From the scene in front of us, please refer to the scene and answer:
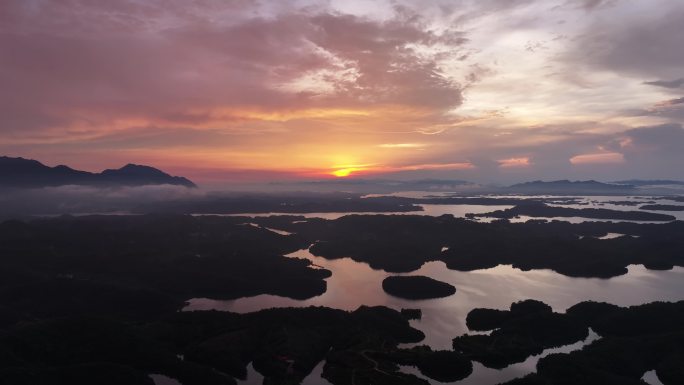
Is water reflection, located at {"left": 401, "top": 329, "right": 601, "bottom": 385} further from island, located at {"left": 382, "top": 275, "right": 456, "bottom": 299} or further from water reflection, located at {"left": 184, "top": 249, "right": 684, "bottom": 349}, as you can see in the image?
island, located at {"left": 382, "top": 275, "right": 456, "bottom": 299}

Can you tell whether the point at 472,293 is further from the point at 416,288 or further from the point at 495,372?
the point at 495,372

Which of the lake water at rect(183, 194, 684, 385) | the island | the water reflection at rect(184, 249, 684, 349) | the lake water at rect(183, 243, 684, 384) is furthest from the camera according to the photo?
the island

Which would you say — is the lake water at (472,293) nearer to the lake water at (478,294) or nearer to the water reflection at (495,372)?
the lake water at (478,294)

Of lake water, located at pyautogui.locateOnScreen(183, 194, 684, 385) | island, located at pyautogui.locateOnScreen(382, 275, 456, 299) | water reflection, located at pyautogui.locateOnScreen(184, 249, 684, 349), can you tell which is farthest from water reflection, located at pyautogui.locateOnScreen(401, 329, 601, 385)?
island, located at pyautogui.locateOnScreen(382, 275, 456, 299)

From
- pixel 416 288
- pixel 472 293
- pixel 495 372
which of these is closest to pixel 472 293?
pixel 472 293

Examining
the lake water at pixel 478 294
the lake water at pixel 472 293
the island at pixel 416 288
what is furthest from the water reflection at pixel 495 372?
the island at pixel 416 288

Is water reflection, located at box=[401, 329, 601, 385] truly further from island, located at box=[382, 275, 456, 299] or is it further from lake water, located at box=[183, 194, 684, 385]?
island, located at box=[382, 275, 456, 299]

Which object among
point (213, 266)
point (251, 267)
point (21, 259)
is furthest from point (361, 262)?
point (21, 259)

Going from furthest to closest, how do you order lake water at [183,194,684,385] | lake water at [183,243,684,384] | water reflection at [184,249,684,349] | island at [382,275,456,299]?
island at [382,275,456,299] < water reflection at [184,249,684,349] < lake water at [183,243,684,384] < lake water at [183,194,684,385]

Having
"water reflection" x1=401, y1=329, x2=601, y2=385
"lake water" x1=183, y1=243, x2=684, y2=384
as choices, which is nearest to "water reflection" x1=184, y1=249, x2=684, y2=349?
"lake water" x1=183, y1=243, x2=684, y2=384

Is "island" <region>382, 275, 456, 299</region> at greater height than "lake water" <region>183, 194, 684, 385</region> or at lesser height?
greater

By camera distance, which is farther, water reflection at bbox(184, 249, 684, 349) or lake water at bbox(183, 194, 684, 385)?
water reflection at bbox(184, 249, 684, 349)
